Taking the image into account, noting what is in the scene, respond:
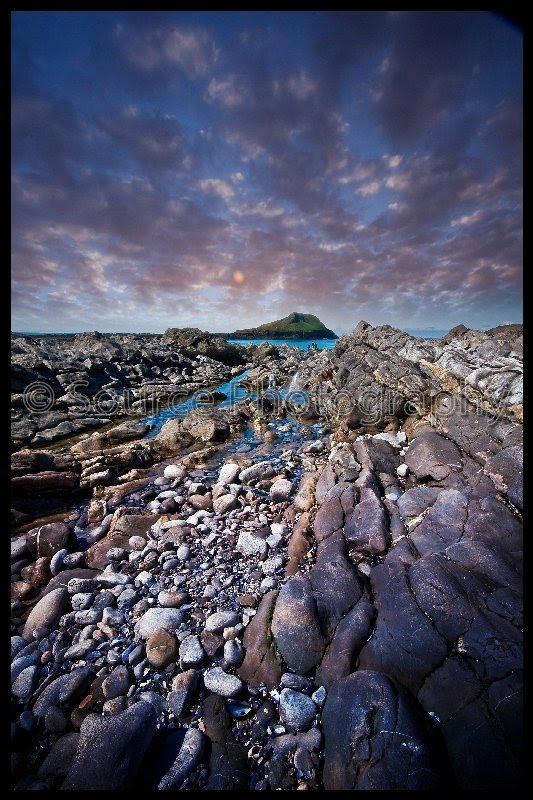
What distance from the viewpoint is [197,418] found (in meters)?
17.6

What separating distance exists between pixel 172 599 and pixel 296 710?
287cm

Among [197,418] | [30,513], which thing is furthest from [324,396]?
[30,513]

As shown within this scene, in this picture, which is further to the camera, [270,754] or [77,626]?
[77,626]

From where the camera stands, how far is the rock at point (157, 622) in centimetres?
492

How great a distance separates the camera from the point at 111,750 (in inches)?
124

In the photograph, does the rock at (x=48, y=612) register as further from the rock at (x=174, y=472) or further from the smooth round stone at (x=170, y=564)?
the rock at (x=174, y=472)

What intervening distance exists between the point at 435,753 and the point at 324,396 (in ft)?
64.0

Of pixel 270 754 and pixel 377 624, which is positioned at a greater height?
pixel 377 624

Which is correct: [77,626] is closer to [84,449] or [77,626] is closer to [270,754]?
[270,754]

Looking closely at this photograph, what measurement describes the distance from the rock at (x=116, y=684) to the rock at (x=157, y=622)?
1.85 feet

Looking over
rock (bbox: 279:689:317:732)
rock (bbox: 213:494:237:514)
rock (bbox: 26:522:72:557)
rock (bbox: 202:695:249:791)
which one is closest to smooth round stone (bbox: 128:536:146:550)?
rock (bbox: 26:522:72:557)

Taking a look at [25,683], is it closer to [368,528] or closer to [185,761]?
[185,761]

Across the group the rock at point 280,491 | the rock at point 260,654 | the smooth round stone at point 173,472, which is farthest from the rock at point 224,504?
the rock at point 260,654

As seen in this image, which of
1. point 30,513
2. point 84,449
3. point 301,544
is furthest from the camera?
point 84,449
